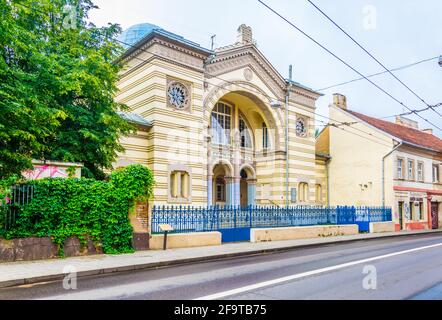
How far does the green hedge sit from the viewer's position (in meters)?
11.6

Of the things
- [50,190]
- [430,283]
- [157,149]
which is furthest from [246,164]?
[430,283]

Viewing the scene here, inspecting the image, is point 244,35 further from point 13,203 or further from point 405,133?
point 13,203

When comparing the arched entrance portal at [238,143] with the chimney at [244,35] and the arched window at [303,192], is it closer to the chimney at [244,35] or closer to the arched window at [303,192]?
the arched window at [303,192]

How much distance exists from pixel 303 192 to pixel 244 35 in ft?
39.1

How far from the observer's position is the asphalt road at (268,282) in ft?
23.4

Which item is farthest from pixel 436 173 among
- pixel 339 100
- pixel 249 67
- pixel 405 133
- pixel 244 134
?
pixel 249 67

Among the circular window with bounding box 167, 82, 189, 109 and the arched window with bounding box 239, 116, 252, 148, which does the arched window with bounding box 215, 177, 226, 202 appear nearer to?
the arched window with bounding box 239, 116, 252, 148

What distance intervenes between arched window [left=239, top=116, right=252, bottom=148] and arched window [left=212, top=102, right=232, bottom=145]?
4.13ft

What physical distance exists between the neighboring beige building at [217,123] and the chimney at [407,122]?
42.9ft

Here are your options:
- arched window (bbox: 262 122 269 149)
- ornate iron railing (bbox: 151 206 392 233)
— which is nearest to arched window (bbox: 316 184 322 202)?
arched window (bbox: 262 122 269 149)

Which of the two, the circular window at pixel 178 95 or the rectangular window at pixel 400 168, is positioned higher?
the circular window at pixel 178 95

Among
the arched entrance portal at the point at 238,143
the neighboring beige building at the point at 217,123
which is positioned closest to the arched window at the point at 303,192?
the neighboring beige building at the point at 217,123
